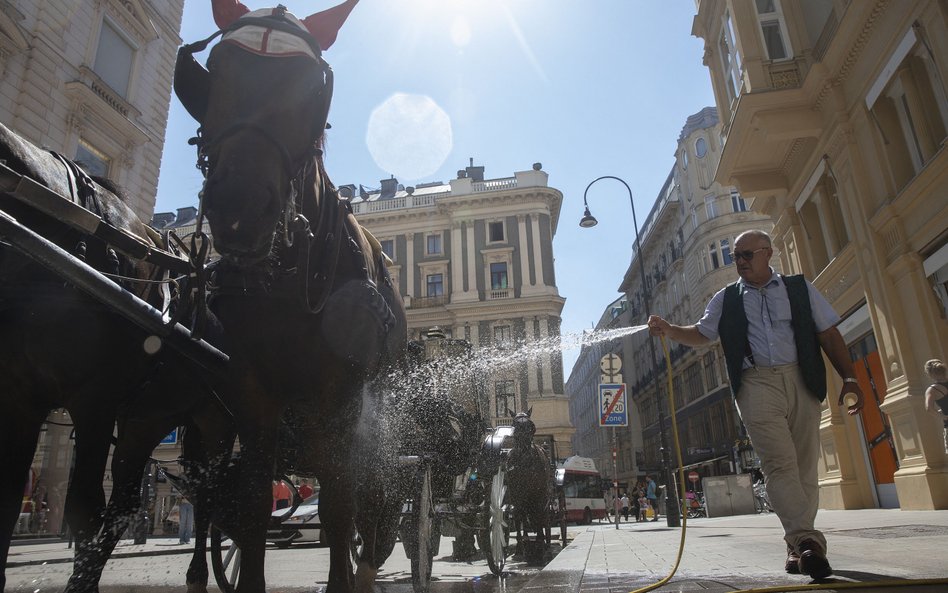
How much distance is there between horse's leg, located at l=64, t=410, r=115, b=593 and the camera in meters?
2.69

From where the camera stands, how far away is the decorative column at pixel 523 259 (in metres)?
47.1

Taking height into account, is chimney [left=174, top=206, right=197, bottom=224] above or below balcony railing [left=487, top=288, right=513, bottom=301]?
above

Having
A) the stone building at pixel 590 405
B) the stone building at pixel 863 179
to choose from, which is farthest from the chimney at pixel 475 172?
the stone building at pixel 863 179

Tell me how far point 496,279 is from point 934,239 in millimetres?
39493

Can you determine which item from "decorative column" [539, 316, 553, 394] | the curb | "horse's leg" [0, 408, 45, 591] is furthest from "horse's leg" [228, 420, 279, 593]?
"decorative column" [539, 316, 553, 394]

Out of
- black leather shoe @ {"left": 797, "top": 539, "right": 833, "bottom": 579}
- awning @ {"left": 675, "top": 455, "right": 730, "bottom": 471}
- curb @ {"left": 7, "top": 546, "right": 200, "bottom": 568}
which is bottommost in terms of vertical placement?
curb @ {"left": 7, "top": 546, "right": 200, "bottom": 568}

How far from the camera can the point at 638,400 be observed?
206 feet

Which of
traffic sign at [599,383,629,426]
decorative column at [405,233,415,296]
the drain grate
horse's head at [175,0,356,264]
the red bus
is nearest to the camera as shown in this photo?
Answer: horse's head at [175,0,356,264]

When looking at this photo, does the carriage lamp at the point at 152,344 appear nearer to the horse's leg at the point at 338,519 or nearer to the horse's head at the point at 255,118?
the horse's head at the point at 255,118

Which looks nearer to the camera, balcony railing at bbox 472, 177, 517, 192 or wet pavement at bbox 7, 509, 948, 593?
wet pavement at bbox 7, 509, 948, 593

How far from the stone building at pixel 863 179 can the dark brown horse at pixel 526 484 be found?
565 cm

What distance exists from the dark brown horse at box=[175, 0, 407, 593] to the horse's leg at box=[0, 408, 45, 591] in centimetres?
80

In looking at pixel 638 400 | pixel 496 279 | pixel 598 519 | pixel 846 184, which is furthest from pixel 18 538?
pixel 638 400

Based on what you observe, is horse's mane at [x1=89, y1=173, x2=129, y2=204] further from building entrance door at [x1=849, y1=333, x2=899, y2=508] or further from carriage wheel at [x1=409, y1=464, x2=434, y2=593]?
building entrance door at [x1=849, y1=333, x2=899, y2=508]
